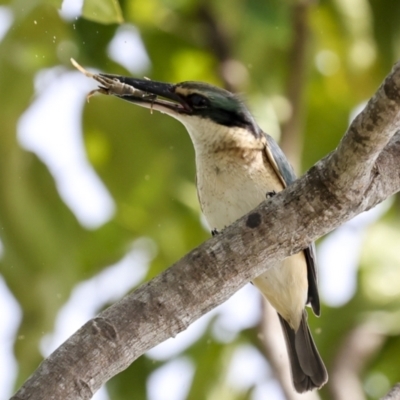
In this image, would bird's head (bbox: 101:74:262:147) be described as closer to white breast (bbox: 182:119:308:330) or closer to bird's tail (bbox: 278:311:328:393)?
white breast (bbox: 182:119:308:330)

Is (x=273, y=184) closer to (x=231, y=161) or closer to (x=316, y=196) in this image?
(x=231, y=161)

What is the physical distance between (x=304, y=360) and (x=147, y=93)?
1484mm

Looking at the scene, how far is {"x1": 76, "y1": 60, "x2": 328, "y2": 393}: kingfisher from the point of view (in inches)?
121

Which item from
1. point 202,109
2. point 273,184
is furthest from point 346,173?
point 202,109

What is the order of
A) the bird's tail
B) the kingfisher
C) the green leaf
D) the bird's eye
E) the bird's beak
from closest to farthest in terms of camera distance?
the green leaf < the bird's beak < the kingfisher < the bird's eye < the bird's tail

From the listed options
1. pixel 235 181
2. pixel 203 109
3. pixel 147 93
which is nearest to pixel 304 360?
pixel 235 181

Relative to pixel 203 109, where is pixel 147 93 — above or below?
above

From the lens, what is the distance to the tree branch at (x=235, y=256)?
170 centimetres

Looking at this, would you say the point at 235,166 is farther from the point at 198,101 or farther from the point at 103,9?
the point at 103,9

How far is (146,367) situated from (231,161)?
135 cm

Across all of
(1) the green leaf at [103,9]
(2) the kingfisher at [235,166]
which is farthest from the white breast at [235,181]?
(1) the green leaf at [103,9]

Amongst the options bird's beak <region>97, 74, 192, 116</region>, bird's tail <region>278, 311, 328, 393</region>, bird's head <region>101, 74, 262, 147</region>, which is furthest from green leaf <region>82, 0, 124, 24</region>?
bird's tail <region>278, 311, 328, 393</region>

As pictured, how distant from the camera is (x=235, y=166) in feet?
10.3

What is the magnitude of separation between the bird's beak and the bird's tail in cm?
118
